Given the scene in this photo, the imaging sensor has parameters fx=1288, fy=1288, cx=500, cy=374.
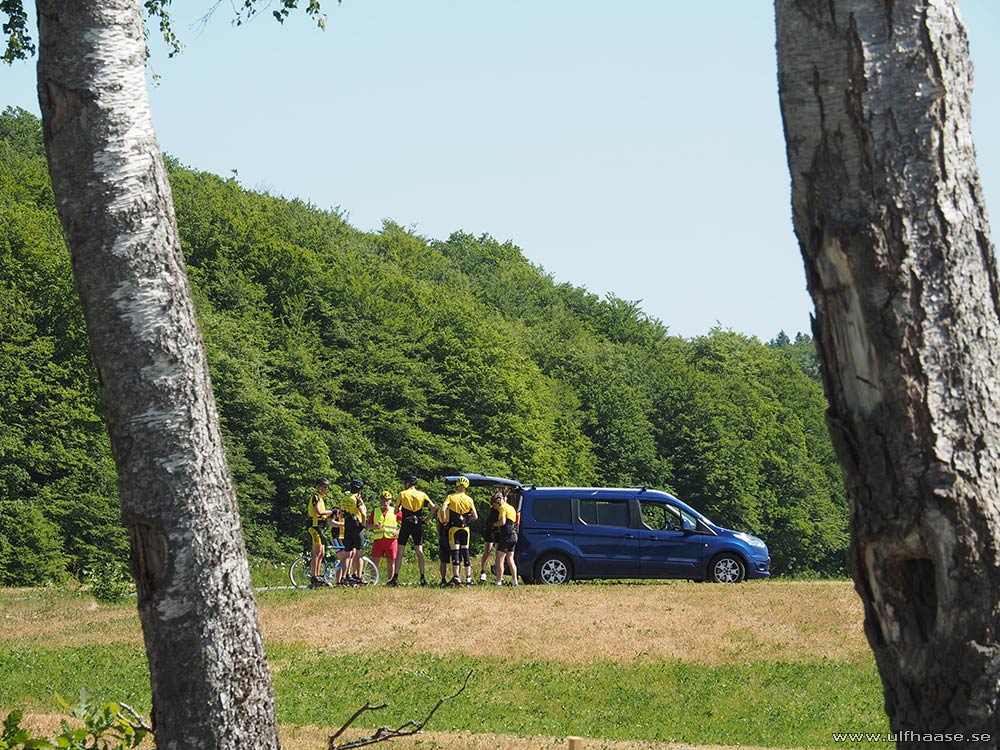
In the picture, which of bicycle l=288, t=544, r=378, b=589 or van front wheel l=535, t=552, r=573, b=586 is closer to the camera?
bicycle l=288, t=544, r=378, b=589

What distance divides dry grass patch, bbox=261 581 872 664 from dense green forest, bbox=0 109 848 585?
20178mm

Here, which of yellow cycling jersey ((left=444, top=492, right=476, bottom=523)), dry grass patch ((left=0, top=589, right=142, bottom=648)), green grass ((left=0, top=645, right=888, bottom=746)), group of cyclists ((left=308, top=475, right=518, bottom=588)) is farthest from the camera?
group of cyclists ((left=308, top=475, right=518, bottom=588))

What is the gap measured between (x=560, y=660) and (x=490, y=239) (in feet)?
253

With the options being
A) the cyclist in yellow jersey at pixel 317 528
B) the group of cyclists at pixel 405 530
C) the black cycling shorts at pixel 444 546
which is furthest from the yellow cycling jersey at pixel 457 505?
the cyclist in yellow jersey at pixel 317 528

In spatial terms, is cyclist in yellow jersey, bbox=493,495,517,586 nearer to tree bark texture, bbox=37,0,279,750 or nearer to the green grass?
the green grass

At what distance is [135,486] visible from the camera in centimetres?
468

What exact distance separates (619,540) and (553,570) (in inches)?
50.9

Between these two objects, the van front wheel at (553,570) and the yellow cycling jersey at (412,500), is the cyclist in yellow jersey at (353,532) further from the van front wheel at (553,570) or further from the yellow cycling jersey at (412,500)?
the van front wheel at (553,570)

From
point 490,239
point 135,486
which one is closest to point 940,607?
point 135,486

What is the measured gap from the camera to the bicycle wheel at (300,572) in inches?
910

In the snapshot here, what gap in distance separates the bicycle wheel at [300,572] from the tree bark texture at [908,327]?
20.5 m

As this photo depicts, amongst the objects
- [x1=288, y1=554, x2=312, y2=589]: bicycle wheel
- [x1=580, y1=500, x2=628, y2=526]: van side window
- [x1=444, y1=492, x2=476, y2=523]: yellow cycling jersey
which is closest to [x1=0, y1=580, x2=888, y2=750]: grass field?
[x1=444, y1=492, x2=476, y2=523]: yellow cycling jersey

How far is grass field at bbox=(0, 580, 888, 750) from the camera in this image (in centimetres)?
1263

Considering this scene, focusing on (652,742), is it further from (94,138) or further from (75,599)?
(75,599)
